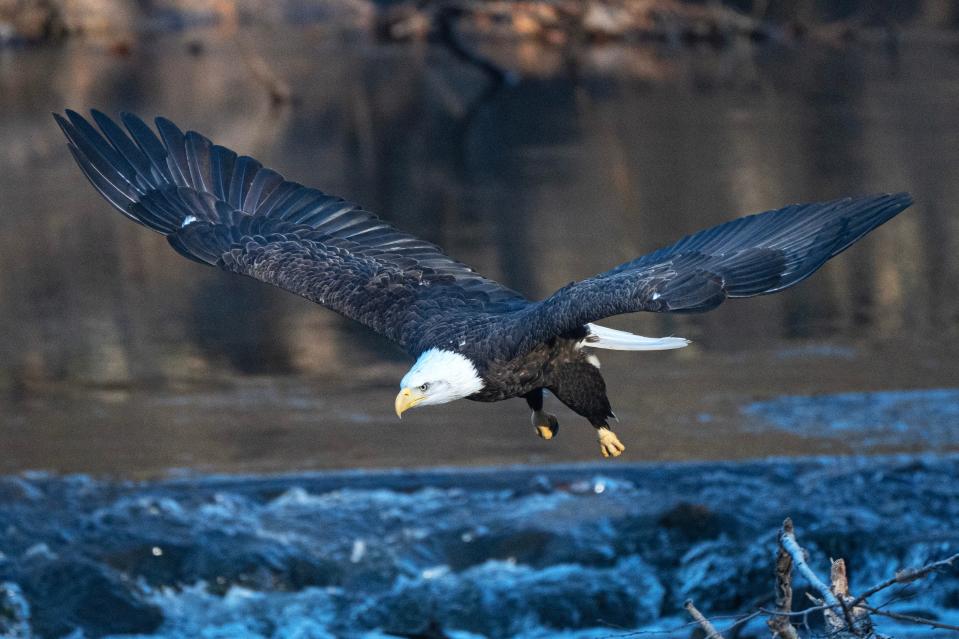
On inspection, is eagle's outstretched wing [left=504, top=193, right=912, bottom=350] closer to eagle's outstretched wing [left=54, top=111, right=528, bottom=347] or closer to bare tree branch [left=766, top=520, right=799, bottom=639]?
eagle's outstretched wing [left=54, top=111, right=528, bottom=347]

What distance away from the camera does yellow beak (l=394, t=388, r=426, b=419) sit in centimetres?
441

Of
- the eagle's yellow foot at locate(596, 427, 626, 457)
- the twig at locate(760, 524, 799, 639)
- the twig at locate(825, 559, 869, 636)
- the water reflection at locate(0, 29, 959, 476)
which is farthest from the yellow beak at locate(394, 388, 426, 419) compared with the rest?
the water reflection at locate(0, 29, 959, 476)

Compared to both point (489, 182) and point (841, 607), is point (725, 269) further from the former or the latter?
point (489, 182)

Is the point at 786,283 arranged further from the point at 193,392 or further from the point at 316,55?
the point at 316,55

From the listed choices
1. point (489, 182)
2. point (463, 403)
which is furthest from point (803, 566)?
point (489, 182)

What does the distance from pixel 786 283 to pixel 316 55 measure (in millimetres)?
20110

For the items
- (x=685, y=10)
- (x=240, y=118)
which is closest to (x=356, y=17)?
(x=685, y=10)

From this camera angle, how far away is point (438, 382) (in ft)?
14.6

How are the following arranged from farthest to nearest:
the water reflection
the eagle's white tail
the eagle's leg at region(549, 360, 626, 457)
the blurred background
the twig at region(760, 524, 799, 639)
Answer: the water reflection, the blurred background, the eagle's leg at region(549, 360, 626, 457), the eagle's white tail, the twig at region(760, 524, 799, 639)

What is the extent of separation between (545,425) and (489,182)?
27.9 feet

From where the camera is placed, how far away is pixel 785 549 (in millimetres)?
3398

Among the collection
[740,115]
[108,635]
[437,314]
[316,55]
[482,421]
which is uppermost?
[316,55]

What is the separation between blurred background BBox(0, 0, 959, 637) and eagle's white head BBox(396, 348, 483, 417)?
187 cm

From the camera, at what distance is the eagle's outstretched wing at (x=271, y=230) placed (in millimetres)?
5137
